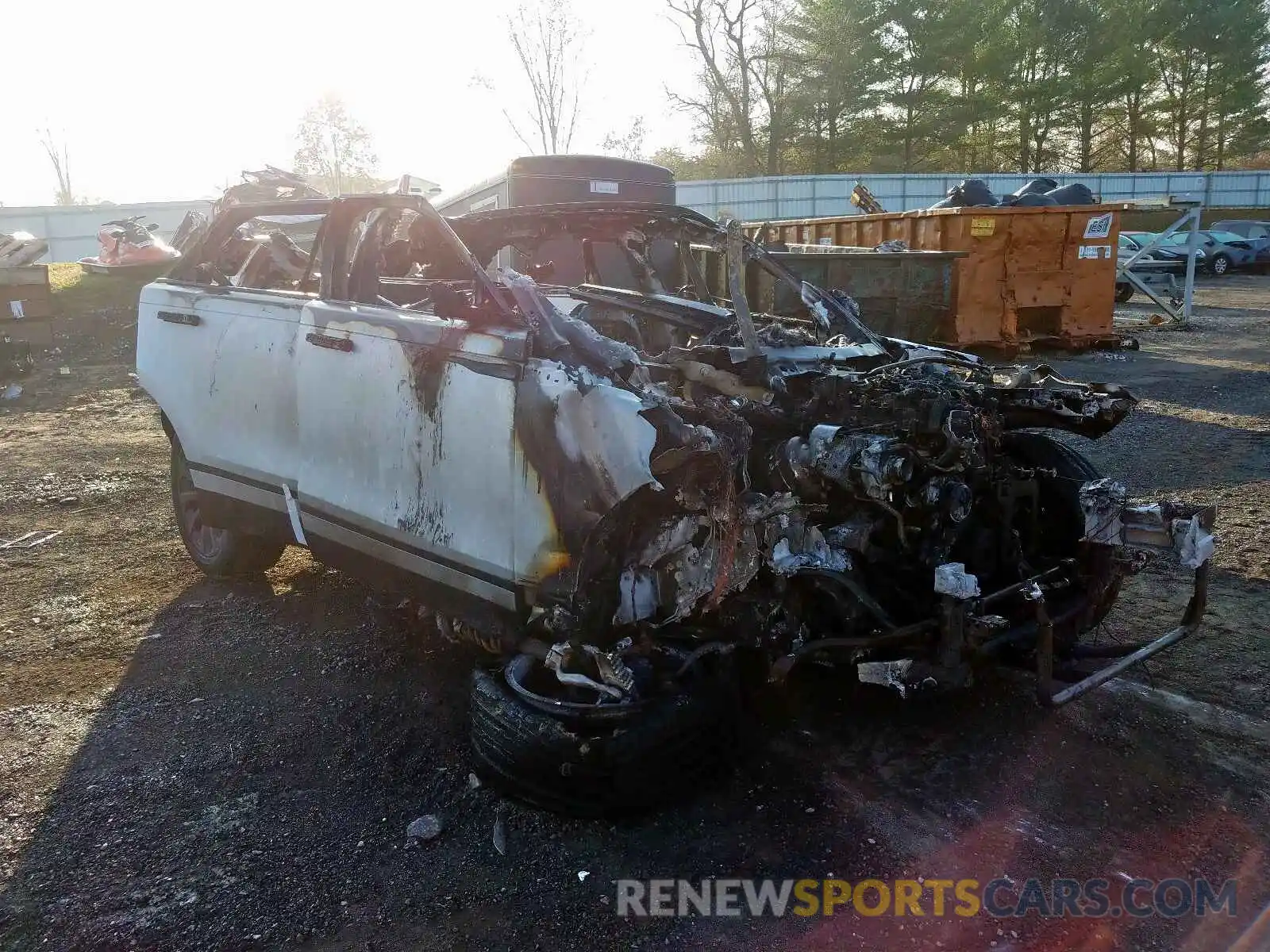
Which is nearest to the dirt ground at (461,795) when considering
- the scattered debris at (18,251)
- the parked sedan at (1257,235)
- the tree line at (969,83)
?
the scattered debris at (18,251)

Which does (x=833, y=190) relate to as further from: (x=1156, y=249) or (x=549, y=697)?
(x=549, y=697)

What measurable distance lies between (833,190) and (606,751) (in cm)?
2526

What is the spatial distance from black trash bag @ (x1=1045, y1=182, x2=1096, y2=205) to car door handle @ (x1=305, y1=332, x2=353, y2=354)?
11216 millimetres

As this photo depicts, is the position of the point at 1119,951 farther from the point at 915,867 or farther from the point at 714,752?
the point at 714,752

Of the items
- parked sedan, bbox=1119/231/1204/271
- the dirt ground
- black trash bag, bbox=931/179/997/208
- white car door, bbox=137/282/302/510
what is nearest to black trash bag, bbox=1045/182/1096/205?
black trash bag, bbox=931/179/997/208

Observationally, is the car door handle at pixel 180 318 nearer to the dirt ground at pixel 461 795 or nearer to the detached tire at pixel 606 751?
the dirt ground at pixel 461 795

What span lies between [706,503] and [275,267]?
3.16 meters

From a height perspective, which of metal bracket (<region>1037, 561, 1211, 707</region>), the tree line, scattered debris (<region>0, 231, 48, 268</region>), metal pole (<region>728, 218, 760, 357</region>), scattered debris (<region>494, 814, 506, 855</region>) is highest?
the tree line

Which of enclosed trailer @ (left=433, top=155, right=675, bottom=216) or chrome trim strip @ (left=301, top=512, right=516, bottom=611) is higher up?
enclosed trailer @ (left=433, top=155, right=675, bottom=216)

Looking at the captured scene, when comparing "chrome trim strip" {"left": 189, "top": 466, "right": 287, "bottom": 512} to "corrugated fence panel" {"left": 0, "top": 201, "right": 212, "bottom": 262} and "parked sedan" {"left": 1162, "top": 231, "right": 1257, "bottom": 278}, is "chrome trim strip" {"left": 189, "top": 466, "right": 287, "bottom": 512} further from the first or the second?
"corrugated fence panel" {"left": 0, "top": 201, "right": 212, "bottom": 262}

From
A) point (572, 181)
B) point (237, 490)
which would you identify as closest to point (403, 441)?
point (237, 490)

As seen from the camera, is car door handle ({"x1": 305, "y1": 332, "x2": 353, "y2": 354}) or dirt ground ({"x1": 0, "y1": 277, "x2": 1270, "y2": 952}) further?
car door handle ({"x1": 305, "y1": 332, "x2": 353, "y2": 354})

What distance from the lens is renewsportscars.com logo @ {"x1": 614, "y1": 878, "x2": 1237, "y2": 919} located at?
2.41 metres

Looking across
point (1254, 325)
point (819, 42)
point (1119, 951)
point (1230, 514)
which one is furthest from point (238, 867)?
point (819, 42)
